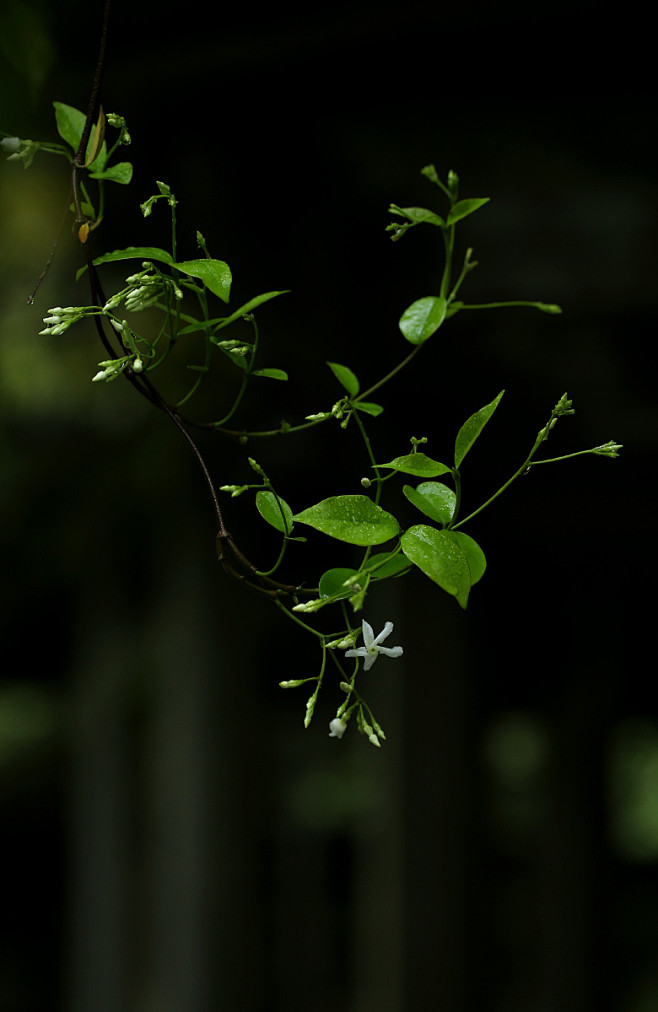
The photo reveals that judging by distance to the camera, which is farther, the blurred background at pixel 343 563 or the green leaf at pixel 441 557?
the blurred background at pixel 343 563

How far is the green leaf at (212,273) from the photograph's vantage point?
0.24 m

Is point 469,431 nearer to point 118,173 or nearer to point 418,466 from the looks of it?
point 418,466

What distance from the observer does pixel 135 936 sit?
4.36ft

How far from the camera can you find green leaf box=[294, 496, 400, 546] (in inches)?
9.2

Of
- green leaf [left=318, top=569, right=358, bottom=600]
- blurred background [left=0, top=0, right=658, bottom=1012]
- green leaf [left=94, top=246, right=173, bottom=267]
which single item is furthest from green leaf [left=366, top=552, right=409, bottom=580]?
blurred background [left=0, top=0, right=658, bottom=1012]

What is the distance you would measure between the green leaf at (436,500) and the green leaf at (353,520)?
0.01 m

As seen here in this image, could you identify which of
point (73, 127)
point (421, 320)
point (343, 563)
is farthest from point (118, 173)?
point (343, 563)

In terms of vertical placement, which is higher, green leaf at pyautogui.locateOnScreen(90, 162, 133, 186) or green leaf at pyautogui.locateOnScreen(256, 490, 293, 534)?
green leaf at pyautogui.locateOnScreen(90, 162, 133, 186)

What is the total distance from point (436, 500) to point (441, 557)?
0.11ft

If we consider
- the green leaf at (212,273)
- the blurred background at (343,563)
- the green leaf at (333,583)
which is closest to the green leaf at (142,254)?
the green leaf at (212,273)

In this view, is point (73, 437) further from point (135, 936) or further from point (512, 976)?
point (512, 976)

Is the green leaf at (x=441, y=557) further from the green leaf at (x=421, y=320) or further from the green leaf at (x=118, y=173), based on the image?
the green leaf at (x=118, y=173)

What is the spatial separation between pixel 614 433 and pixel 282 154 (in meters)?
0.65

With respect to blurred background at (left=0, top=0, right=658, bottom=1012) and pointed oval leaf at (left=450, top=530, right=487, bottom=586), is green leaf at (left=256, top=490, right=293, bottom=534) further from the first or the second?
blurred background at (left=0, top=0, right=658, bottom=1012)
